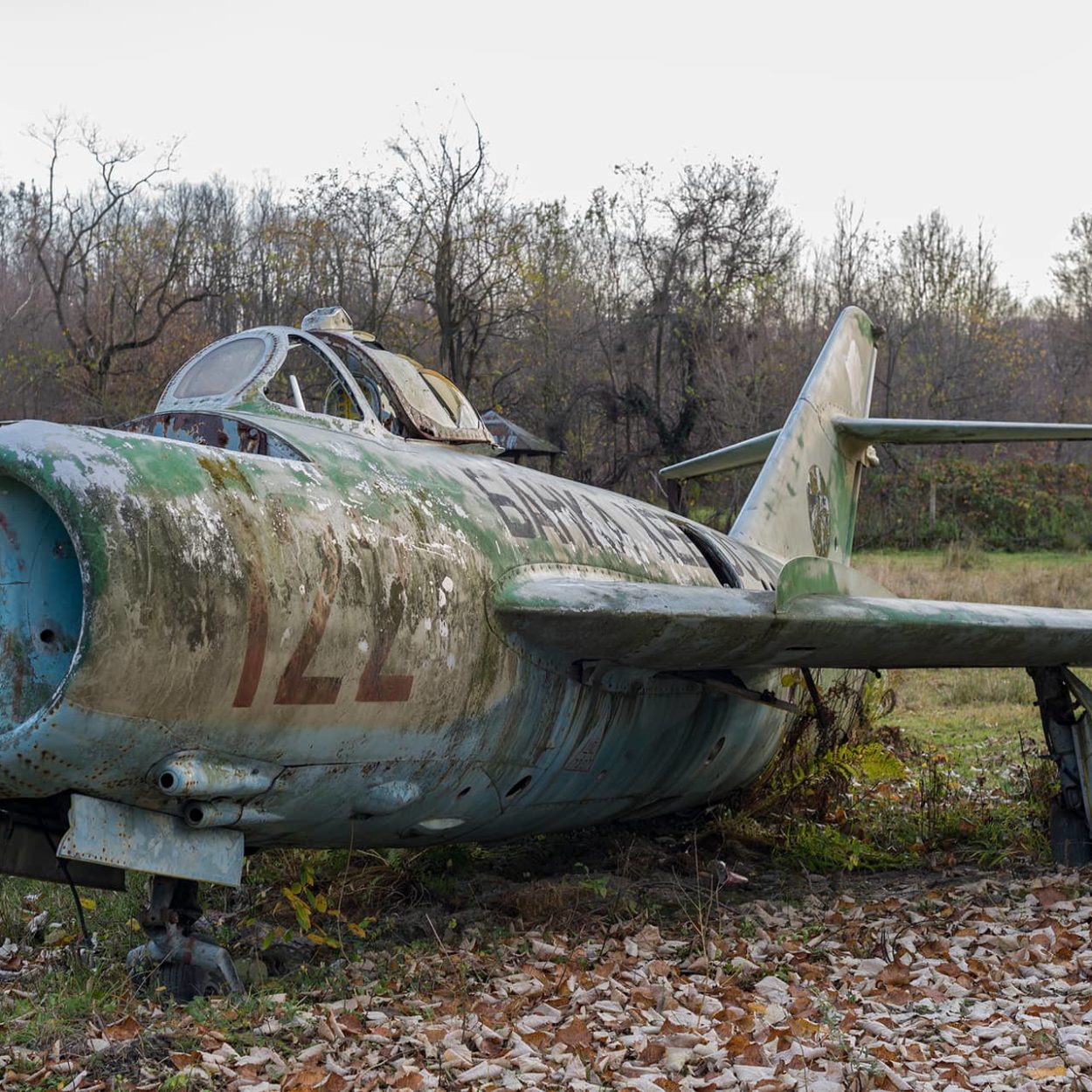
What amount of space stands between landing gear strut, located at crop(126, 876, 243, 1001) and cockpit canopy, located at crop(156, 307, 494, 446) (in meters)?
2.34

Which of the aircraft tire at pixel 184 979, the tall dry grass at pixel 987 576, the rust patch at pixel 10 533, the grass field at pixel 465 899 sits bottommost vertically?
the grass field at pixel 465 899

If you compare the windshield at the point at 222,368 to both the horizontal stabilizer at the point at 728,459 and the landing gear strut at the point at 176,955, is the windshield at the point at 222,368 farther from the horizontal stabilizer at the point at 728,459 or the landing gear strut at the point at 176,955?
the horizontal stabilizer at the point at 728,459

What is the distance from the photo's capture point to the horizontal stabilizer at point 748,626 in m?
5.84

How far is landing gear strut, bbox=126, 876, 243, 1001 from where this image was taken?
5277 mm

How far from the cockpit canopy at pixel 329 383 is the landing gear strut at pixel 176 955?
2340 mm

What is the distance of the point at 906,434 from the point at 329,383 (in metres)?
5.12

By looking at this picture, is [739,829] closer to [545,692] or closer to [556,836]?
[556,836]

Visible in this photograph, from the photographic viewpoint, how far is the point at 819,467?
1074cm

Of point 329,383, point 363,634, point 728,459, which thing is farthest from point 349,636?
point 728,459

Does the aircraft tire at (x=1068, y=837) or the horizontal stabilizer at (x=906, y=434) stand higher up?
the horizontal stabilizer at (x=906, y=434)

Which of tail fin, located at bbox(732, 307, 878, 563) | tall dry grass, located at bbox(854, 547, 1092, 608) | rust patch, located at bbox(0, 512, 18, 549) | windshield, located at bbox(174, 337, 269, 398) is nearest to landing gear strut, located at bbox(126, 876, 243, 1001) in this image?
rust patch, located at bbox(0, 512, 18, 549)

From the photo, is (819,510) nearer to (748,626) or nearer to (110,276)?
(748,626)

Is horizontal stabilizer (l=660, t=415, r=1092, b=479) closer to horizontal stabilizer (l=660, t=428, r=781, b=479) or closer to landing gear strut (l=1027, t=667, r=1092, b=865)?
horizontal stabilizer (l=660, t=428, r=781, b=479)

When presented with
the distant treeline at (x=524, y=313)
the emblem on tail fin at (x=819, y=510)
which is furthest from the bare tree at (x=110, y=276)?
the emblem on tail fin at (x=819, y=510)
